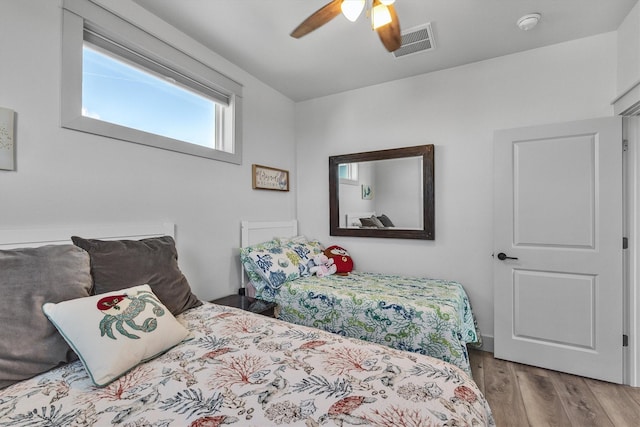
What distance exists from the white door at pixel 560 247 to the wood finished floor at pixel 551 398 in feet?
0.39

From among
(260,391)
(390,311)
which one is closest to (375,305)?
(390,311)

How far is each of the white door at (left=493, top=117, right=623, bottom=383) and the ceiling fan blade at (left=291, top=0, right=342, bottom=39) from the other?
5.75 feet

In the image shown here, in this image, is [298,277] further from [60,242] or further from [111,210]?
[60,242]

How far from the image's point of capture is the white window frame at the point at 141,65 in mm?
1610

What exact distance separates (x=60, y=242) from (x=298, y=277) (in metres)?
1.70

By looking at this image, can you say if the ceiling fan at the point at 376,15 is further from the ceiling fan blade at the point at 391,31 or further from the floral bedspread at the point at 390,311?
the floral bedspread at the point at 390,311

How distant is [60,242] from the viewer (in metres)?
1.55

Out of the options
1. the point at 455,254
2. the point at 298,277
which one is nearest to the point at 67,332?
the point at 298,277

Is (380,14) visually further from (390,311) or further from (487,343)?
(487,343)

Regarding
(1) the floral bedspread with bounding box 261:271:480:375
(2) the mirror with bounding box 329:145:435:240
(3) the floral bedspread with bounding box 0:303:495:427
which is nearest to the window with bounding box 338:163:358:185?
(2) the mirror with bounding box 329:145:435:240

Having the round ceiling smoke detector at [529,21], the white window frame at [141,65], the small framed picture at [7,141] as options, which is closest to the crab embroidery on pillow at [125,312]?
the small framed picture at [7,141]

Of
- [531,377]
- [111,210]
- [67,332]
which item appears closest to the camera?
[67,332]

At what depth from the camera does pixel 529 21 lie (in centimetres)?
205

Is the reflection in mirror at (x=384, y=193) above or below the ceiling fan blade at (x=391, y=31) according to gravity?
below
